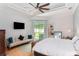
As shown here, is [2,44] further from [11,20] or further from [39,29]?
[39,29]

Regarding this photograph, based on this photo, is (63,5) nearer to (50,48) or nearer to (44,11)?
(44,11)

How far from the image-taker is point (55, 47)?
7.22 ft

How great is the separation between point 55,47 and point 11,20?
86 centimetres

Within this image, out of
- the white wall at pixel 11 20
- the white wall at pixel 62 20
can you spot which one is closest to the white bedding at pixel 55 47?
the white wall at pixel 62 20

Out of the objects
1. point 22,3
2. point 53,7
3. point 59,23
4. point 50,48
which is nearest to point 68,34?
point 59,23

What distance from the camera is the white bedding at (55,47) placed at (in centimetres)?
215

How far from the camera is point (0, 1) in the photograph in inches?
85.9

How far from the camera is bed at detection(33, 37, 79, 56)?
214 cm

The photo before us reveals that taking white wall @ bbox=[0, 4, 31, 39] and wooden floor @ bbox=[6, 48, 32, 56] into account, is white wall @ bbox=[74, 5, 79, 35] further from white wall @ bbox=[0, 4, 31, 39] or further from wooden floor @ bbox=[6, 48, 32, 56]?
wooden floor @ bbox=[6, 48, 32, 56]

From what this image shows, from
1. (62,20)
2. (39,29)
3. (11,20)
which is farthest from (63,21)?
(11,20)

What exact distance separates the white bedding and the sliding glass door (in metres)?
0.09

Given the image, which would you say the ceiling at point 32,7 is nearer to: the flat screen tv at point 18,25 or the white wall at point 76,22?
the white wall at point 76,22

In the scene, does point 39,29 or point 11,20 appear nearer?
point 11,20

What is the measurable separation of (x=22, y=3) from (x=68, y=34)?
927 mm
